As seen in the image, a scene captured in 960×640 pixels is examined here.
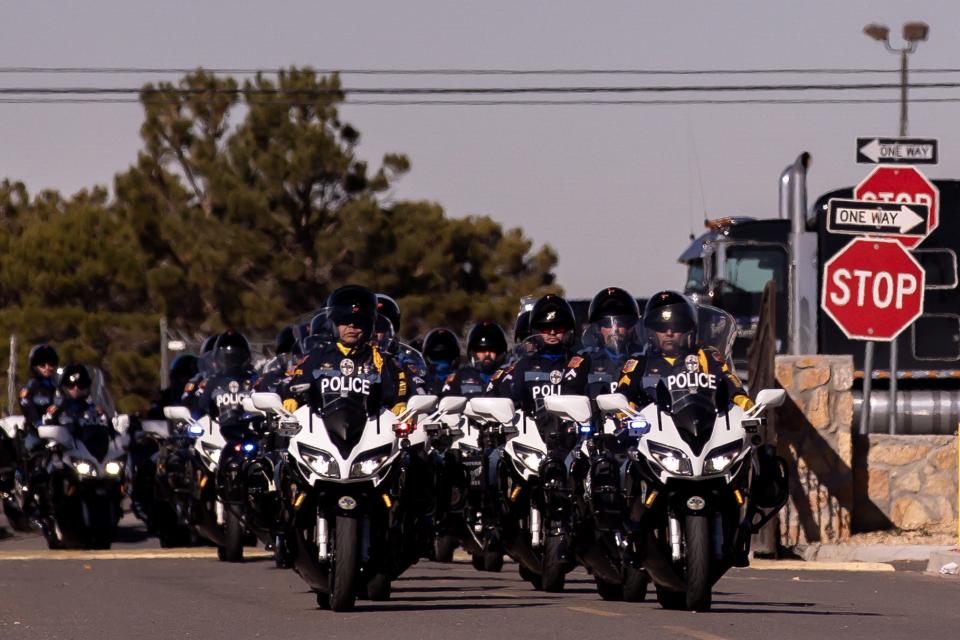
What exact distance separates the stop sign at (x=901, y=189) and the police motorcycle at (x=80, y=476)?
778 cm

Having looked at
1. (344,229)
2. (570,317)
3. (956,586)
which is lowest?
(956,586)

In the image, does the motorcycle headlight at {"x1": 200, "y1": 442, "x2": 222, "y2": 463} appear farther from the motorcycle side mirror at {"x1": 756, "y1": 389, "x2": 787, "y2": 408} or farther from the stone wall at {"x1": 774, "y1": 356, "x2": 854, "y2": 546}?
the motorcycle side mirror at {"x1": 756, "y1": 389, "x2": 787, "y2": 408}

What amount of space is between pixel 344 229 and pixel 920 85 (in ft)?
58.4

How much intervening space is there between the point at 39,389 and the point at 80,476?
A: 1233 millimetres

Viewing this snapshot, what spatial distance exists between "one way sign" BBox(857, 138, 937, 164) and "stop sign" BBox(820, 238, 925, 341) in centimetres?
67

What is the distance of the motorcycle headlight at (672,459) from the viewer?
11.6 metres

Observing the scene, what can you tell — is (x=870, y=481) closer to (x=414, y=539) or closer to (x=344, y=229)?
(x=414, y=539)

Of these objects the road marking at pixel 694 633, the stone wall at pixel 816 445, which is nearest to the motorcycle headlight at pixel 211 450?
the stone wall at pixel 816 445

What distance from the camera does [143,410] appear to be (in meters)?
51.4

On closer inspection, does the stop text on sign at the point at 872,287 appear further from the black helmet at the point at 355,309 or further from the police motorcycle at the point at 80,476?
the police motorcycle at the point at 80,476

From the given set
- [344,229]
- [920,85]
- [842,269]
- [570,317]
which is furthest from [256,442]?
[344,229]

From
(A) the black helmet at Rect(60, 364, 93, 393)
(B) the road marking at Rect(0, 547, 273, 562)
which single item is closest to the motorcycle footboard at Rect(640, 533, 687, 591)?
(B) the road marking at Rect(0, 547, 273, 562)

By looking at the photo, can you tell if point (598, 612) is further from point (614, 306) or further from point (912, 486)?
point (912, 486)

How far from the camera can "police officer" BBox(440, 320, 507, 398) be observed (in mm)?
18922
